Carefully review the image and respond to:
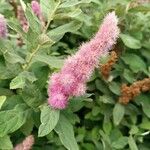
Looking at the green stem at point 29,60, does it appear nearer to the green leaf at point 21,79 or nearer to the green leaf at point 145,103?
the green leaf at point 21,79

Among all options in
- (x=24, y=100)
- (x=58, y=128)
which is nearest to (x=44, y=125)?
(x=58, y=128)

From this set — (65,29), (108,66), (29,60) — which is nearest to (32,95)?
(29,60)

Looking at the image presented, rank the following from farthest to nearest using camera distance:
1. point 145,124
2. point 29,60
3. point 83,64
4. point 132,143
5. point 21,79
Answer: point 145,124 → point 132,143 → point 29,60 → point 21,79 → point 83,64

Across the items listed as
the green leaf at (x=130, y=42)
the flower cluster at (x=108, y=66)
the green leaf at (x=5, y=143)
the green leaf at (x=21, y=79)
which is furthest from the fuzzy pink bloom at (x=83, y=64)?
the green leaf at (x=130, y=42)

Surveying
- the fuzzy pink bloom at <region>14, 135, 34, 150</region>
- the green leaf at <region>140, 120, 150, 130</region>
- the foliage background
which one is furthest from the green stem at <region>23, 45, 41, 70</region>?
the green leaf at <region>140, 120, 150, 130</region>

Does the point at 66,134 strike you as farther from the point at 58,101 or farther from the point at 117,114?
the point at 117,114

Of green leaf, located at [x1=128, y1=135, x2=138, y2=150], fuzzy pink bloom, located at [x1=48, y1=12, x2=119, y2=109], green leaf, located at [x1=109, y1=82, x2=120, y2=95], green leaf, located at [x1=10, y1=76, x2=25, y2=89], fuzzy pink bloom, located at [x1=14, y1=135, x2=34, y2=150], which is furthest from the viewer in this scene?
green leaf, located at [x1=109, y1=82, x2=120, y2=95]

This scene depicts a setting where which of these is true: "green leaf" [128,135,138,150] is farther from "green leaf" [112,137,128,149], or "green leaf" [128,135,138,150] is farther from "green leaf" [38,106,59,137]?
"green leaf" [38,106,59,137]
